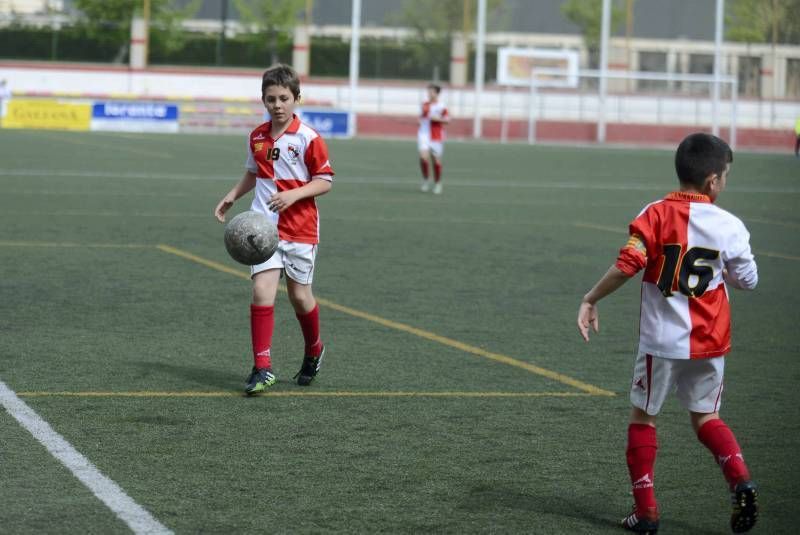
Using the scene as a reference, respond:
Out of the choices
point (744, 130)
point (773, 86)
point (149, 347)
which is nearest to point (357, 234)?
point (149, 347)

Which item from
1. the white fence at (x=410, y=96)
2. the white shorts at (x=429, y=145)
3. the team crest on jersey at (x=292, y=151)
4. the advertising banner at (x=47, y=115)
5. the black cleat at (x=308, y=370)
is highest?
the white fence at (x=410, y=96)

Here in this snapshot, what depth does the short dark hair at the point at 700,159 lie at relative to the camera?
5395mm

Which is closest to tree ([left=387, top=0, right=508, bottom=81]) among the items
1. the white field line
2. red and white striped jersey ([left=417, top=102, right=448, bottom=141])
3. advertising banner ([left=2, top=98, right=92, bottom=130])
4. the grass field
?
advertising banner ([left=2, top=98, right=92, bottom=130])

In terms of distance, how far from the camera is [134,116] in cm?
5128

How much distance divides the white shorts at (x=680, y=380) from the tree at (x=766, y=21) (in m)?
56.4

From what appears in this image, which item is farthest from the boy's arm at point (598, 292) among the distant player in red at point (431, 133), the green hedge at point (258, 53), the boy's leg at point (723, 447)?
the green hedge at point (258, 53)

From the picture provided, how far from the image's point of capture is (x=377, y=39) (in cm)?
7312

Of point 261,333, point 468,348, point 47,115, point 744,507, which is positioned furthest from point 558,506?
point 47,115

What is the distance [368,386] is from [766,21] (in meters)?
58.1

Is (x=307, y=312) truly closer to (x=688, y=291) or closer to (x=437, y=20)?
(x=688, y=291)

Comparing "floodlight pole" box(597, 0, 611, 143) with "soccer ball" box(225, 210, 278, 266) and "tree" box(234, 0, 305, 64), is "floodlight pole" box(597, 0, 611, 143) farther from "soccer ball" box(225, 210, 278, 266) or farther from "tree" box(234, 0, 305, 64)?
"soccer ball" box(225, 210, 278, 266)

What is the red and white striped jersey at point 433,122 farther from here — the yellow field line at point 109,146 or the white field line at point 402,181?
the yellow field line at point 109,146

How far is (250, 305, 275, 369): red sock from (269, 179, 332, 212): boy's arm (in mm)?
583

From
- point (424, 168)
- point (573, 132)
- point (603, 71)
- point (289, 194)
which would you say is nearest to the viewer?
point (289, 194)
